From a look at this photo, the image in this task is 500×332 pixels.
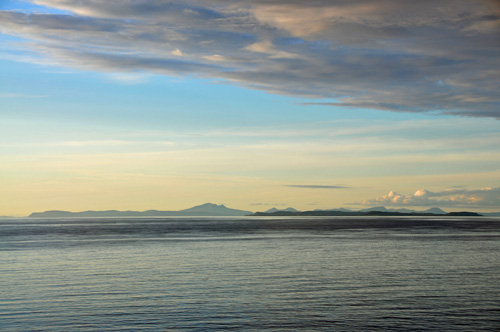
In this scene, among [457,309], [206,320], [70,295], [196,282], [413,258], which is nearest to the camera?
[206,320]

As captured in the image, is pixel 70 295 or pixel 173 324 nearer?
pixel 173 324

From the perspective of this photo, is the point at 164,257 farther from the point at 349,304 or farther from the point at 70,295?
the point at 349,304

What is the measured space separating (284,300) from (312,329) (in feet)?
27.4

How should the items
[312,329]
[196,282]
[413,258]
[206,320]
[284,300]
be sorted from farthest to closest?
[413,258]
[196,282]
[284,300]
[206,320]
[312,329]

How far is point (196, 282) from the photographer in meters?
47.7

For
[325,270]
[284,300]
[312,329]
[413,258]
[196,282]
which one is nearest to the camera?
[312,329]

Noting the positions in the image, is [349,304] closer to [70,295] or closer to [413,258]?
[70,295]

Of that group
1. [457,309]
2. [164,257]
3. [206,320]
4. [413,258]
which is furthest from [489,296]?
[164,257]

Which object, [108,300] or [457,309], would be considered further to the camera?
[108,300]

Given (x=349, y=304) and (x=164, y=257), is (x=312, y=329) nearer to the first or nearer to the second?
(x=349, y=304)

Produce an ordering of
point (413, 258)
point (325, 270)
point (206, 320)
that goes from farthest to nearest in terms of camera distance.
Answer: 1. point (413, 258)
2. point (325, 270)
3. point (206, 320)

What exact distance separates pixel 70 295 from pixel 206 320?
14.7 meters

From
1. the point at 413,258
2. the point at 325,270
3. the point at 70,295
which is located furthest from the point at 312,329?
the point at 413,258

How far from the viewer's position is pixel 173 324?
1259 inches
